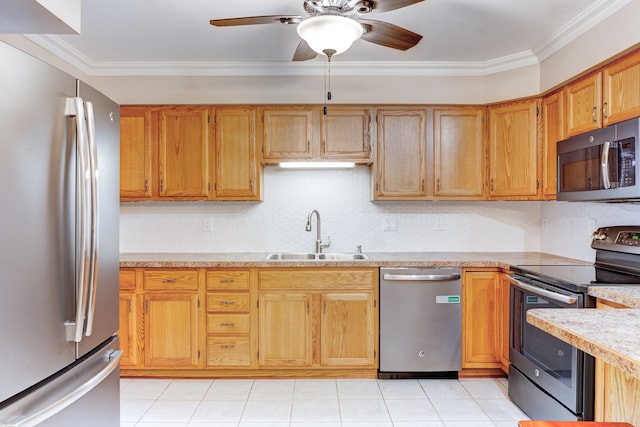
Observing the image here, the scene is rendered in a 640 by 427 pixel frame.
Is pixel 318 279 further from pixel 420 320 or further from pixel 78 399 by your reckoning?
pixel 78 399

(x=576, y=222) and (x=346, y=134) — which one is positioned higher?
(x=346, y=134)

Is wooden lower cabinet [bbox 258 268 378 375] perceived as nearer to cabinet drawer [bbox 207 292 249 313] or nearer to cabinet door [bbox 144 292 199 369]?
cabinet drawer [bbox 207 292 249 313]

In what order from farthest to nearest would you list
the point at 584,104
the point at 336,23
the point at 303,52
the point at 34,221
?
the point at 584,104
the point at 303,52
the point at 336,23
the point at 34,221

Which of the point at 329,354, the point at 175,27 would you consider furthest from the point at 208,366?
the point at 175,27

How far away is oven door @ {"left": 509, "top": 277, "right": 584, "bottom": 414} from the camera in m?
1.97

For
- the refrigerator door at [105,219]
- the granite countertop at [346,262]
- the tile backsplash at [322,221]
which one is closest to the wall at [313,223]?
the tile backsplash at [322,221]

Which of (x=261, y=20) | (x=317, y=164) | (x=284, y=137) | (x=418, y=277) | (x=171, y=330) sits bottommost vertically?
(x=171, y=330)

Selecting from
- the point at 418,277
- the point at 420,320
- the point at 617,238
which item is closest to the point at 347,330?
the point at 420,320

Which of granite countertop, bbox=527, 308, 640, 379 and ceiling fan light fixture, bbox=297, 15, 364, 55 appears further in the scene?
ceiling fan light fixture, bbox=297, 15, 364, 55

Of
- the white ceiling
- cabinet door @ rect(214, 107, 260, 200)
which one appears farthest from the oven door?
cabinet door @ rect(214, 107, 260, 200)

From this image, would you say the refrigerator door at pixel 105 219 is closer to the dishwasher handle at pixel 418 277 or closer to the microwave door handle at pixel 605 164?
the dishwasher handle at pixel 418 277

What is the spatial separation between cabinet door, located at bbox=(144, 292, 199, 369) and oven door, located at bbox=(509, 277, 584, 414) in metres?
2.22

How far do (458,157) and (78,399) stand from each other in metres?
2.93

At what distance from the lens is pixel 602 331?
0.98 metres
